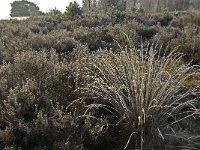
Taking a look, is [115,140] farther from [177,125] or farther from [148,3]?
[148,3]

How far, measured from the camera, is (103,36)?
7918 mm

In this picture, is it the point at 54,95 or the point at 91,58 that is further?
the point at 91,58

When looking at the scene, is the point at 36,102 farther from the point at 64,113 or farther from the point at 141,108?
the point at 141,108

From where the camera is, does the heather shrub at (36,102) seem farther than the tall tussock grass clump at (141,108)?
No

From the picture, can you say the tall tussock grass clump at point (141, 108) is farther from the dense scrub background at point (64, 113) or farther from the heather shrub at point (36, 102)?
the heather shrub at point (36, 102)

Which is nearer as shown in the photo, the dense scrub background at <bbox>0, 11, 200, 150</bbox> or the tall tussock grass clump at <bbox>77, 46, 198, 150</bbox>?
the dense scrub background at <bbox>0, 11, 200, 150</bbox>

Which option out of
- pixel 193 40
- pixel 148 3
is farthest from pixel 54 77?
pixel 148 3

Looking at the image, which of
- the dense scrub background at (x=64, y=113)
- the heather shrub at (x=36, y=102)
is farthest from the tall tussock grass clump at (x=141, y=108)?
the heather shrub at (x=36, y=102)

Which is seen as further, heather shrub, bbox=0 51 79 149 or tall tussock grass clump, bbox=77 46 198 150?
tall tussock grass clump, bbox=77 46 198 150

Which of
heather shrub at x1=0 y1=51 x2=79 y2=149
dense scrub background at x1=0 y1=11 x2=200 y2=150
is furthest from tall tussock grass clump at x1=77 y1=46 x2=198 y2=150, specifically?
heather shrub at x1=0 y1=51 x2=79 y2=149

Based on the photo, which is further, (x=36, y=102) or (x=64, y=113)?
(x=36, y=102)

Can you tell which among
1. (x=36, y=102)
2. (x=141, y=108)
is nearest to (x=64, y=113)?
(x=36, y=102)

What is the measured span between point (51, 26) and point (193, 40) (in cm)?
561

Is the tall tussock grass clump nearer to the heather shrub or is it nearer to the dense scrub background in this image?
the dense scrub background
